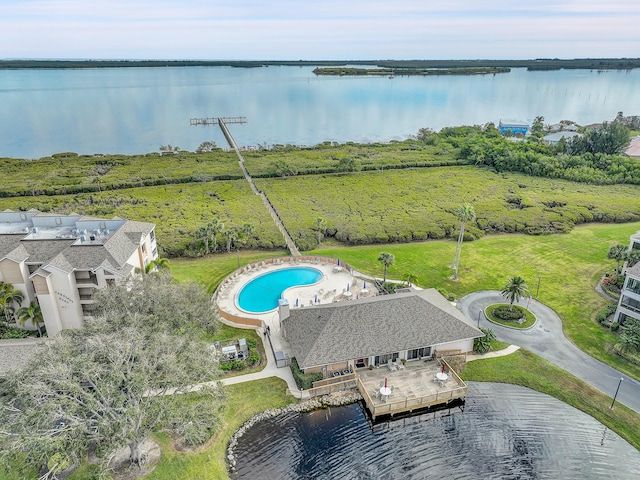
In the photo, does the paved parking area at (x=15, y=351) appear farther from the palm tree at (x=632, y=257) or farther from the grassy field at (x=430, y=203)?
the palm tree at (x=632, y=257)

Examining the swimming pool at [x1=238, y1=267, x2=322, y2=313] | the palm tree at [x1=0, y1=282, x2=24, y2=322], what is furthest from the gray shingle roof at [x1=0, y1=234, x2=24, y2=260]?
the swimming pool at [x1=238, y1=267, x2=322, y2=313]

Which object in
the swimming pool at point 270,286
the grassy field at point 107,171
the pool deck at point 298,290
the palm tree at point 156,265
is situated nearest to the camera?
the pool deck at point 298,290

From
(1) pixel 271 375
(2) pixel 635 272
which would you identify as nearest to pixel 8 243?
(1) pixel 271 375

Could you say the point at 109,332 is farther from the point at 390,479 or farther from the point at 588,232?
the point at 588,232

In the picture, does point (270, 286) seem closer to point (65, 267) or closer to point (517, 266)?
point (65, 267)

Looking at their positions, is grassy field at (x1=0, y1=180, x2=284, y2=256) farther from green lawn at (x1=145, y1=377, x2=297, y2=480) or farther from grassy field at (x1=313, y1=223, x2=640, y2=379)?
green lawn at (x1=145, y1=377, x2=297, y2=480)

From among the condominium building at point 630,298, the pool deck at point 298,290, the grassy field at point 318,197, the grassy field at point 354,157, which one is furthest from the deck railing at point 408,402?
the grassy field at point 354,157

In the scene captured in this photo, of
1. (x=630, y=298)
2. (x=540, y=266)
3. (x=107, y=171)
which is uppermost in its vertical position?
(x=630, y=298)

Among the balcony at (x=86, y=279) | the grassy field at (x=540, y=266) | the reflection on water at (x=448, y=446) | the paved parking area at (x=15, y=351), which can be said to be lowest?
the reflection on water at (x=448, y=446)
